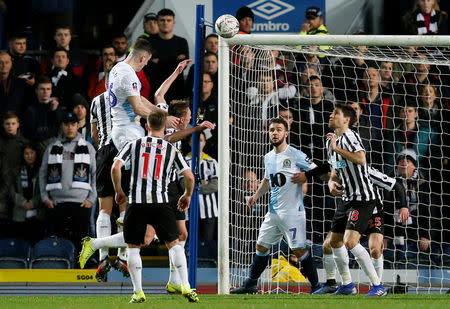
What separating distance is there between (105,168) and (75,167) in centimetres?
367

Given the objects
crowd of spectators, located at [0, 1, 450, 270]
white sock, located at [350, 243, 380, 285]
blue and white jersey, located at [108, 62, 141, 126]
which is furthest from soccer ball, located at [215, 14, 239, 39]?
white sock, located at [350, 243, 380, 285]

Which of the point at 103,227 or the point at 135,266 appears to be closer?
the point at 135,266

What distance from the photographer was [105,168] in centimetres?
890

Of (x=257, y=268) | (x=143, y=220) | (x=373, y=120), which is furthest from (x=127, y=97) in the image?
(x=373, y=120)

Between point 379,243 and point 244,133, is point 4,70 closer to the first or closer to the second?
point 244,133

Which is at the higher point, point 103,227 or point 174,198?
point 174,198

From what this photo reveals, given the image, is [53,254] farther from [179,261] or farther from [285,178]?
[179,261]

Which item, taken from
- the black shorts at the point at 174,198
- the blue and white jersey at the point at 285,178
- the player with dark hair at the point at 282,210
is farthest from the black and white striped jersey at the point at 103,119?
the blue and white jersey at the point at 285,178

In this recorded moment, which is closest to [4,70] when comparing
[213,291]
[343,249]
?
[213,291]

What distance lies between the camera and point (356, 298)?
347 inches

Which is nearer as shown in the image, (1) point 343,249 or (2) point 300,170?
(1) point 343,249

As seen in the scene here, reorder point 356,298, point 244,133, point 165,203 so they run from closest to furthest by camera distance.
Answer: point 165,203, point 356,298, point 244,133

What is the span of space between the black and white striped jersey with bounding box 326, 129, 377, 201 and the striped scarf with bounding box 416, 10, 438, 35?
4.58 m

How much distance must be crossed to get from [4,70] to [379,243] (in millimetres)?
6478
